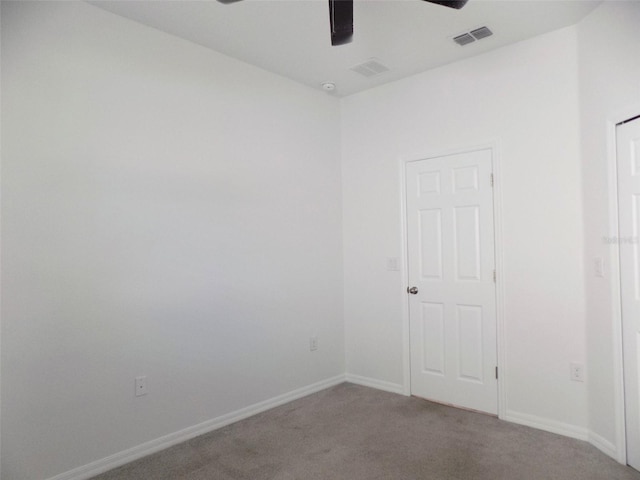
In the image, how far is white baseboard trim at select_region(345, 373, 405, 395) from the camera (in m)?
3.78

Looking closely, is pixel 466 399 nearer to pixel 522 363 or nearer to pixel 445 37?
pixel 522 363

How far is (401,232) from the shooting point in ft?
12.4

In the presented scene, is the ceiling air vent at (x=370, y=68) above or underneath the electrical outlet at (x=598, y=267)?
above

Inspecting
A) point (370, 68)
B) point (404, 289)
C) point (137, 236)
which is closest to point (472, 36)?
point (370, 68)

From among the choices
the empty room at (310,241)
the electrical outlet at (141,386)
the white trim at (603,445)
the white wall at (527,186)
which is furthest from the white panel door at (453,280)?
the electrical outlet at (141,386)

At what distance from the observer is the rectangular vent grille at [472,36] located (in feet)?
9.55

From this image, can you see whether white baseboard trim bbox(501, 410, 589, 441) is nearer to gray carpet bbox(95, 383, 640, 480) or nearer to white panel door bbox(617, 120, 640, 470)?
gray carpet bbox(95, 383, 640, 480)

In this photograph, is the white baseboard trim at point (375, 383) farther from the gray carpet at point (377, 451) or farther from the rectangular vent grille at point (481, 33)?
the rectangular vent grille at point (481, 33)

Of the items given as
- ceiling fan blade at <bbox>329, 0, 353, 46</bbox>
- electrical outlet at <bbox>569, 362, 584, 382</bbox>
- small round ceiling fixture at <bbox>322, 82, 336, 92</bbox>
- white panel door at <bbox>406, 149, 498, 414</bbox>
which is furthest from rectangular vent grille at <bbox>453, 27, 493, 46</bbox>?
electrical outlet at <bbox>569, 362, 584, 382</bbox>

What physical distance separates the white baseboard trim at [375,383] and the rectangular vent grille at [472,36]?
281cm

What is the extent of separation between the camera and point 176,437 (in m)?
2.86

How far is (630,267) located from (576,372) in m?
0.85

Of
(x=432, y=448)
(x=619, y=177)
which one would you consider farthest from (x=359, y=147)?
(x=432, y=448)

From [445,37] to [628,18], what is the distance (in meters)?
1.06
